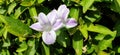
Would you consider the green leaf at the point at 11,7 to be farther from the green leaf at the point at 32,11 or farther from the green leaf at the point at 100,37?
the green leaf at the point at 100,37

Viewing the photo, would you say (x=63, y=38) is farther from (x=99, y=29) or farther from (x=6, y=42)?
(x=6, y=42)

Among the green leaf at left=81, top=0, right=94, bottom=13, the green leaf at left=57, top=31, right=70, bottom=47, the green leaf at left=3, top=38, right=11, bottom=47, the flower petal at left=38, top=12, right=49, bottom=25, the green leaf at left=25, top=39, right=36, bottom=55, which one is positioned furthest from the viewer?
the green leaf at left=3, top=38, right=11, bottom=47

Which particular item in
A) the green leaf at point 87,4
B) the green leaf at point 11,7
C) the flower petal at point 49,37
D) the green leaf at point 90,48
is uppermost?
the green leaf at point 87,4

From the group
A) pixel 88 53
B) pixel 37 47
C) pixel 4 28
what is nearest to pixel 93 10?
pixel 88 53

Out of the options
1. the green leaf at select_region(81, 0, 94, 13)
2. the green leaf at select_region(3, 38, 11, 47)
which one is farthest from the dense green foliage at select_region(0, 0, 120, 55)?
the green leaf at select_region(3, 38, 11, 47)

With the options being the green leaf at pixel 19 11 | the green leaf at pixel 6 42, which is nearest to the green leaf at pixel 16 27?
the green leaf at pixel 19 11

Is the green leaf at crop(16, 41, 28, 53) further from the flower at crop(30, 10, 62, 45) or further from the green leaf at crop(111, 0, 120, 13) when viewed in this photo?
the green leaf at crop(111, 0, 120, 13)

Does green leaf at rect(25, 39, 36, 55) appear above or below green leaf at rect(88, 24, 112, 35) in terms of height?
below

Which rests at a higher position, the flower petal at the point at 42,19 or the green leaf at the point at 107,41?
the flower petal at the point at 42,19

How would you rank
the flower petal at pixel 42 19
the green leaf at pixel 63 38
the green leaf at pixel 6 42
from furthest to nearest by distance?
the green leaf at pixel 6 42
the green leaf at pixel 63 38
the flower petal at pixel 42 19
